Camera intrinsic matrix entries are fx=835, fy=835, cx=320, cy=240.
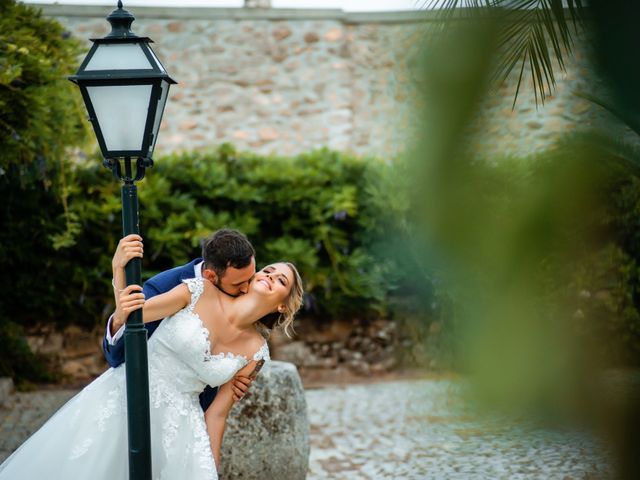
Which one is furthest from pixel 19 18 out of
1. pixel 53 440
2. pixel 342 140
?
pixel 342 140

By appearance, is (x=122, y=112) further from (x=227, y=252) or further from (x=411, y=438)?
(x=411, y=438)

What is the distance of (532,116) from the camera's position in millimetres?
2012

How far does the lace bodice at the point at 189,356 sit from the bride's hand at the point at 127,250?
0.93 feet

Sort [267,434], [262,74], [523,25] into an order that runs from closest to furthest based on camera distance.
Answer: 1. [523,25]
2. [267,434]
3. [262,74]

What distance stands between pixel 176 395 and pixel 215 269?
550 mm

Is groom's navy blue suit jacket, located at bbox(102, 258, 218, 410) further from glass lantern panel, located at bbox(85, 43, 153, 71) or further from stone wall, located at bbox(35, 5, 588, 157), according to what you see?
stone wall, located at bbox(35, 5, 588, 157)

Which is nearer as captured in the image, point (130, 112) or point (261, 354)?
point (130, 112)

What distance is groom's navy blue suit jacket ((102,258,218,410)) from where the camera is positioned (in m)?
3.46

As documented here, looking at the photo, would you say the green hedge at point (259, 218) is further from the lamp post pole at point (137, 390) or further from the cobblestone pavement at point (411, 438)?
the lamp post pole at point (137, 390)

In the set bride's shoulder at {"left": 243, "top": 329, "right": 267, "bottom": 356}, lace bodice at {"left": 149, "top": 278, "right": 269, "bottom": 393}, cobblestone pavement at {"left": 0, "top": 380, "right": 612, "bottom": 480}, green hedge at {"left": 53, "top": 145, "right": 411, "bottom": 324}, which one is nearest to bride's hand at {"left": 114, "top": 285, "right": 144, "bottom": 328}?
lace bodice at {"left": 149, "top": 278, "right": 269, "bottom": 393}

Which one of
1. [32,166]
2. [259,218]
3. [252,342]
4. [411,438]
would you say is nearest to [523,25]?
[252,342]

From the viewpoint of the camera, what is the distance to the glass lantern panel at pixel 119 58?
10.5ft

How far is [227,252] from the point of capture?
334cm

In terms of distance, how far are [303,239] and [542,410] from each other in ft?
23.2
